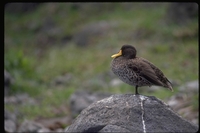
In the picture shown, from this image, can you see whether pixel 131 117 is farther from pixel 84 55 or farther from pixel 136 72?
pixel 84 55

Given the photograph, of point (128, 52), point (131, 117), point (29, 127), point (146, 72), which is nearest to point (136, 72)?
point (146, 72)

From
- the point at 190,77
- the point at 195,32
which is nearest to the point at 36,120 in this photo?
the point at 190,77

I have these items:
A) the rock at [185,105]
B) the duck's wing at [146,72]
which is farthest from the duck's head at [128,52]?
the rock at [185,105]

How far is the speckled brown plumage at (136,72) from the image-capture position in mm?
6034

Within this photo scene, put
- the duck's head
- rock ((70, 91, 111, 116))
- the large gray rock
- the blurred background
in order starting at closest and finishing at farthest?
the large gray rock < the duck's head < rock ((70, 91, 111, 116)) < the blurred background

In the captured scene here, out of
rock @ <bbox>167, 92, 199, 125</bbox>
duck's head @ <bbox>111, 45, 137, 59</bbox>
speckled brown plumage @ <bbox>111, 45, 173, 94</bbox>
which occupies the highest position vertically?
duck's head @ <bbox>111, 45, 137, 59</bbox>

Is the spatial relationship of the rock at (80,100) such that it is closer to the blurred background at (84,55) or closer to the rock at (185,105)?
the blurred background at (84,55)

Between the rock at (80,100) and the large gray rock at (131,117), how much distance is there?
452cm

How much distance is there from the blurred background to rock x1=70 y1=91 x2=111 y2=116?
2cm

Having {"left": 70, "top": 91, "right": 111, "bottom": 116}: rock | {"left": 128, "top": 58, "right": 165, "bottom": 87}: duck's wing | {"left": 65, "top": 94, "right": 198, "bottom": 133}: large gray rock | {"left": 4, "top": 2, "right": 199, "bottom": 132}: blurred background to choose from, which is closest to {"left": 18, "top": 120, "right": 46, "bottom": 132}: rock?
{"left": 4, "top": 2, "right": 199, "bottom": 132}: blurred background

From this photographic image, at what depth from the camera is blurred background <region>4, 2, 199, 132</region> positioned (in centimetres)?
1105

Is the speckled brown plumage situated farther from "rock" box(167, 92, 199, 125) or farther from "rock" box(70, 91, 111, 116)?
"rock" box(70, 91, 111, 116)

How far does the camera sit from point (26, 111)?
11.2m
